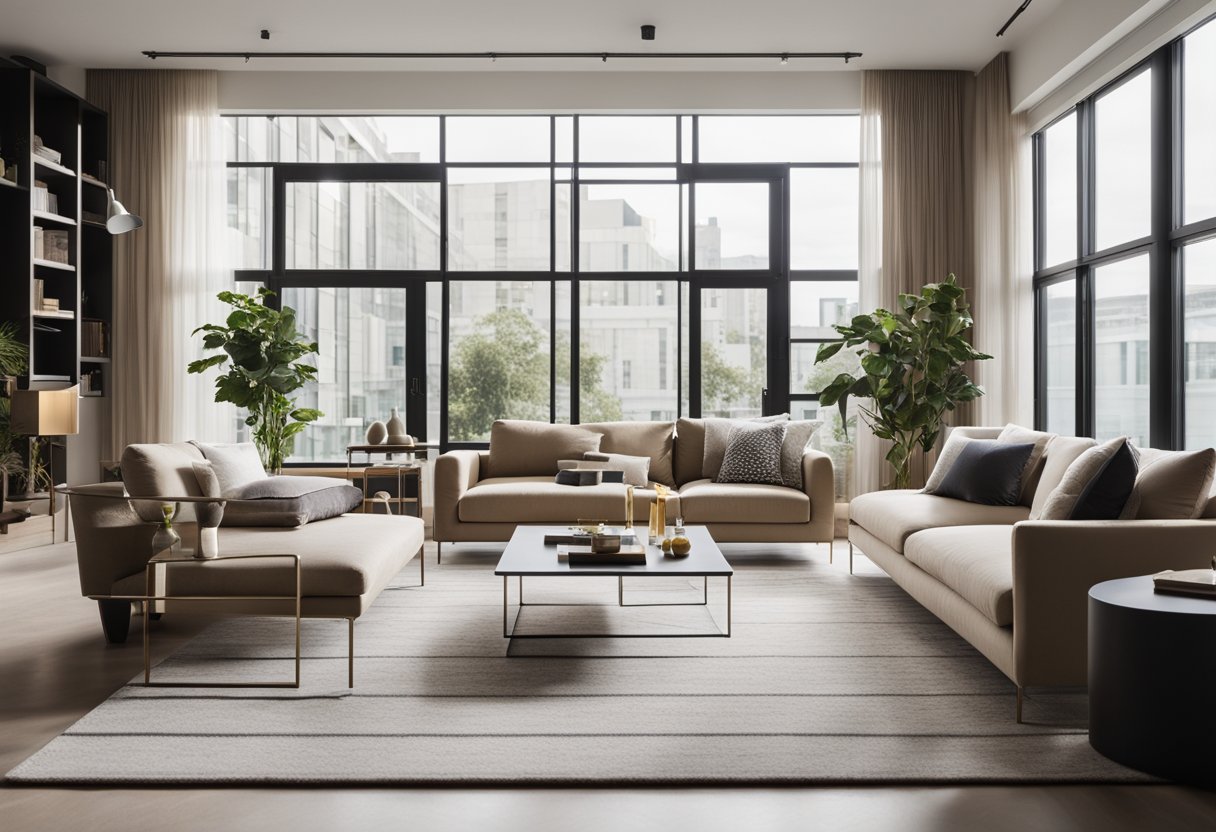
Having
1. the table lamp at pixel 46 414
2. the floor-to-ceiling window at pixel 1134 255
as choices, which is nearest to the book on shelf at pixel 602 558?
the floor-to-ceiling window at pixel 1134 255

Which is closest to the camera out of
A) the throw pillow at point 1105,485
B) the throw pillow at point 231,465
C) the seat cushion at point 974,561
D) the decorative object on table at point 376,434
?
the seat cushion at point 974,561

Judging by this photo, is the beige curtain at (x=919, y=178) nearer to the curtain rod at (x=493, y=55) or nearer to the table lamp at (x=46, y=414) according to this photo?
the curtain rod at (x=493, y=55)

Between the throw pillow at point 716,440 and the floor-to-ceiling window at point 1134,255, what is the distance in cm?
183

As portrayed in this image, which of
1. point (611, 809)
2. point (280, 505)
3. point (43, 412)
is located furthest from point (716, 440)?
point (43, 412)

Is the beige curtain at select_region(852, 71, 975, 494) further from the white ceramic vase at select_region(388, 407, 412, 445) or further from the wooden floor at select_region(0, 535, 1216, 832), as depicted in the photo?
the wooden floor at select_region(0, 535, 1216, 832)

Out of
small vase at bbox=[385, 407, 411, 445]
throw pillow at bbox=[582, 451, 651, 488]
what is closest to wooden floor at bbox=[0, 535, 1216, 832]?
throw pillow at bbox=[582, 451, 651, 488]

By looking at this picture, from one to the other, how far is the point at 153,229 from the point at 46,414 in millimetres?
1638

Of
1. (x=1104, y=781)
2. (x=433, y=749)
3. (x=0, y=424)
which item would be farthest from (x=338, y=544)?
(x=0, y=424)

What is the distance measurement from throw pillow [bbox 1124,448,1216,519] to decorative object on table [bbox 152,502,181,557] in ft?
10.6

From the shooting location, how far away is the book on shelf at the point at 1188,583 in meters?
2.30

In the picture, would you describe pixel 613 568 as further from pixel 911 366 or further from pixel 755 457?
pixel 911 366

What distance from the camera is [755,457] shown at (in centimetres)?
551

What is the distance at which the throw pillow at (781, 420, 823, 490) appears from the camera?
5445 mm

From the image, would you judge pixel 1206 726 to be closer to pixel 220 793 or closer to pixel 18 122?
pixel 220 793
